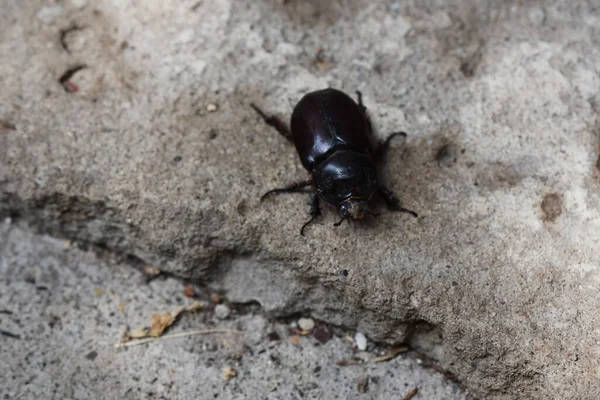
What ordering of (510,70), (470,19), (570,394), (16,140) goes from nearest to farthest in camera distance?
(570,394), (16,140), (510,70), (470,19)

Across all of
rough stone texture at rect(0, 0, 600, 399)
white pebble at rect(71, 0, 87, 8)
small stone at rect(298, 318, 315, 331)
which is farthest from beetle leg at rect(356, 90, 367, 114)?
white pebble at rect(71, 0, 87, 8)

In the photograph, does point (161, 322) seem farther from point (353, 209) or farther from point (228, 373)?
point (353, 209)

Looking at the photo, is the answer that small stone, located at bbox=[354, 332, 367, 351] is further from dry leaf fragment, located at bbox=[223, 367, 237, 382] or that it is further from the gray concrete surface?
dry leaf fragment, located at bbox=[223, 367, 237, 382]

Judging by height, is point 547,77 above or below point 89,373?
above

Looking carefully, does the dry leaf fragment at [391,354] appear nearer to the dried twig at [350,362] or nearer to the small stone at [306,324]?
the dried twig at [350,362]

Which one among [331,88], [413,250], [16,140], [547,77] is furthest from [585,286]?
[16,140]

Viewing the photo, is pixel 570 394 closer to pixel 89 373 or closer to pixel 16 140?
pixel 89 373

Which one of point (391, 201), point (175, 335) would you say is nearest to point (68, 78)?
point (175, 335)
